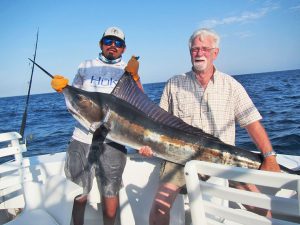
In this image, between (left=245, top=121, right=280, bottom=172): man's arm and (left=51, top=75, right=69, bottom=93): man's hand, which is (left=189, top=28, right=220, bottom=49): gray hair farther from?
Answer: (left=51, top=75, right=69, bottom=93): man's hand

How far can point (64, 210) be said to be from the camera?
82.4 inches

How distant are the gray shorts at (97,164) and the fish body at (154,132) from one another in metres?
0.29

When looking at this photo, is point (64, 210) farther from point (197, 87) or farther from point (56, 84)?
point (197, 87)

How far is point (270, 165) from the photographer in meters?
2.21

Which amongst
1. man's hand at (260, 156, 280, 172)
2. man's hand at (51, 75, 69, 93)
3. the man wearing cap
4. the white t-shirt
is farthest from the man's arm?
man's hand at (51, 75, 69, 93)

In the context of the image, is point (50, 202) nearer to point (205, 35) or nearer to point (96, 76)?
point (96, 76)

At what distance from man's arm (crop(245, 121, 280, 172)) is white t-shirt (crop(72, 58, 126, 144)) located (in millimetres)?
1289

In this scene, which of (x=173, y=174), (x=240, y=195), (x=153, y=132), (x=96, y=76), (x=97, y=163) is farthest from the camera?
(x=96, y=76)

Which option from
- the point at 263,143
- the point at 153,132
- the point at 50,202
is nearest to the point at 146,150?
the point at 153,132

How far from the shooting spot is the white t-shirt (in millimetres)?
2652

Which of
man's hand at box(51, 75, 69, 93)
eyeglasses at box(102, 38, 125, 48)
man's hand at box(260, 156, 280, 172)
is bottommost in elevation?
man's hand at box(260, 156, 280, 172)

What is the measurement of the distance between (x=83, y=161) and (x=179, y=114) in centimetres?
96

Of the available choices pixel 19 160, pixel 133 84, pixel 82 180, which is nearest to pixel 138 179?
pixel 82 180

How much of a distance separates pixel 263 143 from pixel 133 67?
1249 millimetres
